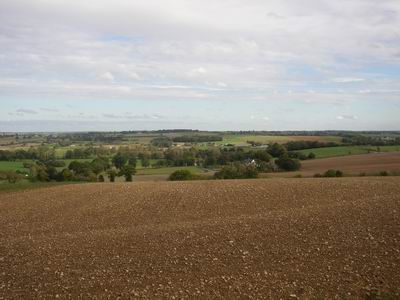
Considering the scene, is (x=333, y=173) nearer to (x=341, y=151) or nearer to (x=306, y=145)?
(x=341, y=151)

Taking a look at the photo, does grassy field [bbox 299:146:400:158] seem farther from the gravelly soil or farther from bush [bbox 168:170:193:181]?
the gravelly soil

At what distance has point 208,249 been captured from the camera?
13.8 metres

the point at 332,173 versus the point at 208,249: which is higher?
the point at 208,249

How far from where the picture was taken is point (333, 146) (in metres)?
79.0

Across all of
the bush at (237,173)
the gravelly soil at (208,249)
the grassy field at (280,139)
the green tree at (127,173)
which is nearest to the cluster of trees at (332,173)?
the bush at (237,173)

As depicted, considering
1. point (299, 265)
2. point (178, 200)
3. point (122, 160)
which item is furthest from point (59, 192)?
point (122, 160)

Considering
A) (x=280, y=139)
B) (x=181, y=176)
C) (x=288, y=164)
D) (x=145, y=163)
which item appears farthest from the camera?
(x=280, y=139)

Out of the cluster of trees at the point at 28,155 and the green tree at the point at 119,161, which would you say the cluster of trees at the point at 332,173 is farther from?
the cluster of trees at the point at 28,155

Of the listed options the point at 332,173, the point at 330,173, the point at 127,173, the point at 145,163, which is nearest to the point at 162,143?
the point at 145,163

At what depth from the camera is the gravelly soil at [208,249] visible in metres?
11.0

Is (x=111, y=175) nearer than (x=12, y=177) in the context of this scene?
No

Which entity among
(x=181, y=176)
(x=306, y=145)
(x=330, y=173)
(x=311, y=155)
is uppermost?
(x=306, y=145)

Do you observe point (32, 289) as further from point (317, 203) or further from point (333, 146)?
point (333, 146)

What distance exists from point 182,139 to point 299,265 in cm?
12777
